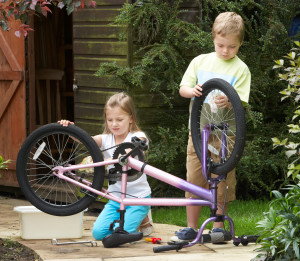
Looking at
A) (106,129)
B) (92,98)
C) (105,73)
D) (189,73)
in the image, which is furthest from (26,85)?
(189,73)

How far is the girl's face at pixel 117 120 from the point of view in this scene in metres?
4.71

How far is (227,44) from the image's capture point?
440 cm

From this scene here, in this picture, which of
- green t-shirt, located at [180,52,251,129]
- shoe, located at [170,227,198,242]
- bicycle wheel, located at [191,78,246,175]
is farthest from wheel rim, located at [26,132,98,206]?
green t-shirt, located at [180,52,251,129]

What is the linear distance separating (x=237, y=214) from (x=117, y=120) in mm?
1721

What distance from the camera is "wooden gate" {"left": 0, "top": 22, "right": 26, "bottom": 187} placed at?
708 centimetres

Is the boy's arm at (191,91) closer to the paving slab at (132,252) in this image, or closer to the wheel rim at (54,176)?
the wheel rim at (54,176)

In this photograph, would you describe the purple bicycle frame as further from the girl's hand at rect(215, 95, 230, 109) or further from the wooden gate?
the wooden gate

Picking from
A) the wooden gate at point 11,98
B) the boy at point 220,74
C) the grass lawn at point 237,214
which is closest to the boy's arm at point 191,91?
the boy at point 220,74

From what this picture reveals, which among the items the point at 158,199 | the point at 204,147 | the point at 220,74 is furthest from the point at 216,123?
the point at 158,199

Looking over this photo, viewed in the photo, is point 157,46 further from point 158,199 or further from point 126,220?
point 158,199

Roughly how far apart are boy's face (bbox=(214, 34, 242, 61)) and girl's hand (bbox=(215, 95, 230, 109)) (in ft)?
1.14

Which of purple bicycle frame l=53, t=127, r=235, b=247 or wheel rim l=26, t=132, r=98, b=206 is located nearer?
purple bicycle frame l=53, t=127, r=235, b=247

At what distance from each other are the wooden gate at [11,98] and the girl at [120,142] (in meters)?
2.49

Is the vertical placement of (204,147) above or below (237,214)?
above
